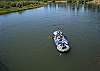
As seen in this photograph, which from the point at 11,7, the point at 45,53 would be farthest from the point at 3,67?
the point at 11,7

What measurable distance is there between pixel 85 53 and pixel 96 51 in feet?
8.00

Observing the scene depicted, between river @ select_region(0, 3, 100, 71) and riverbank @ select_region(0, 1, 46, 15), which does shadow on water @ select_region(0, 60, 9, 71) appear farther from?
riverbank @ select_region(0, 1, 46, 15)

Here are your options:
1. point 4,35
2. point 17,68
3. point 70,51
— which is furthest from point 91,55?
point 4,35

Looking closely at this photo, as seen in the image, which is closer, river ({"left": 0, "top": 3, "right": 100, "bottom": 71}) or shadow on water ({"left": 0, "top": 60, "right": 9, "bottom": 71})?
shadow on water ({"left": 0, "top": 60, "right": 9, "bottom": 71})

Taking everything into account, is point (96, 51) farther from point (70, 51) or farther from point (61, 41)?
point (61, 41)

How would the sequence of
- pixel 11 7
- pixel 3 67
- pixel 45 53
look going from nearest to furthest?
1. pixel 3 67
2. pixel 45 53
3. pixel 11 7

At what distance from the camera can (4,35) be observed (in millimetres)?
54906

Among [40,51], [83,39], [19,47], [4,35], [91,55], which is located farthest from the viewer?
[4,35]

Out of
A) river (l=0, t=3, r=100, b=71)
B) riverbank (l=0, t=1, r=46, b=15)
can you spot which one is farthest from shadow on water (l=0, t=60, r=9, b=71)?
riverbank (l=0, t=1, r=46, b=15)

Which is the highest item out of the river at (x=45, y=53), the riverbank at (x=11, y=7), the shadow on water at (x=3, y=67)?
the riverbank at (x=11, y=7)

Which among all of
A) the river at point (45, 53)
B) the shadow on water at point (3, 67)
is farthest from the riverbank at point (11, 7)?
the shadow on water at point (3, 67)

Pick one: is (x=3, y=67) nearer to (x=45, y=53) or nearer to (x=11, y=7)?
(x=45, y=53)

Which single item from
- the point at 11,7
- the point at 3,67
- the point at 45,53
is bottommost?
the point at 3,67

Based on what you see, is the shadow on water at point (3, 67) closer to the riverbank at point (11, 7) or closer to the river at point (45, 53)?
the river at point (45, 53)
